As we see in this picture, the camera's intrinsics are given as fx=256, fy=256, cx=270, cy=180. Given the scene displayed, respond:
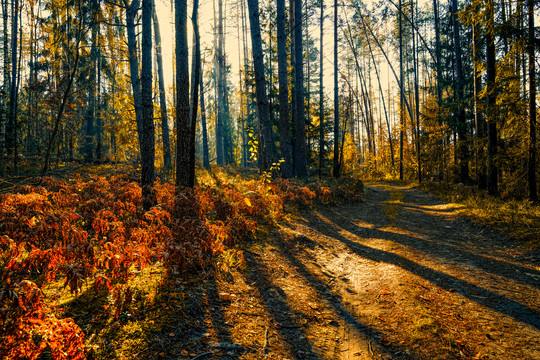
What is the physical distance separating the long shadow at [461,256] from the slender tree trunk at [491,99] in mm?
5221

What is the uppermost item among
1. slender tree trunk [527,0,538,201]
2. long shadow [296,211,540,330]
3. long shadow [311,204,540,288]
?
slender tree trunk [527,0,538,201]

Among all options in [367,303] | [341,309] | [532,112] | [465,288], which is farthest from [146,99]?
[532,112]

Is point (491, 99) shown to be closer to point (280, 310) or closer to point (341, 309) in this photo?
point (341, 309)

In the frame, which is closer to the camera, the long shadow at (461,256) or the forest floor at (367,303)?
→ the forest floor at (367,303)

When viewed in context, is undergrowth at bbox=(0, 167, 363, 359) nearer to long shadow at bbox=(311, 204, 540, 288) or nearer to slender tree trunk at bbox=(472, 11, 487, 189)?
long shadow at bbox=(311, 204, 540, 288)

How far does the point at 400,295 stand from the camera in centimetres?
353

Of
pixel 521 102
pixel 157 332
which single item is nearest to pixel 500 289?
pixel 157 332

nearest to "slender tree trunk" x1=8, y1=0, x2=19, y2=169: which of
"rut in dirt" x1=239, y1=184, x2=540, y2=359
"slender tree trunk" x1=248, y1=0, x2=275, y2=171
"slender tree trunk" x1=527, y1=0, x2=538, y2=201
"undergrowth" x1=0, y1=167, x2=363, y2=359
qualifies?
"undergrowth" x1=0, y1=167, x2=363, y2=359

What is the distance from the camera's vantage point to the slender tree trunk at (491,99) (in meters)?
7.83

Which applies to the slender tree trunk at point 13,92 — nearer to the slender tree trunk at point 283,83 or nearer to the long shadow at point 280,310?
the slender tree trunk at point 283,83

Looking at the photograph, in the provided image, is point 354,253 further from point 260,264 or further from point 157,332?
point 157,332

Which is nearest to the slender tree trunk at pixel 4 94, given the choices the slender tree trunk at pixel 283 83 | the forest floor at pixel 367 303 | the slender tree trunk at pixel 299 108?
the slender tree trunk at pixel 283 83

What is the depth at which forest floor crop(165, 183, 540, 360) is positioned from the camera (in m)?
2.53

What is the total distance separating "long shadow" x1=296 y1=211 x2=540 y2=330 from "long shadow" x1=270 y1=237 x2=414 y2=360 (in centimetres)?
141
